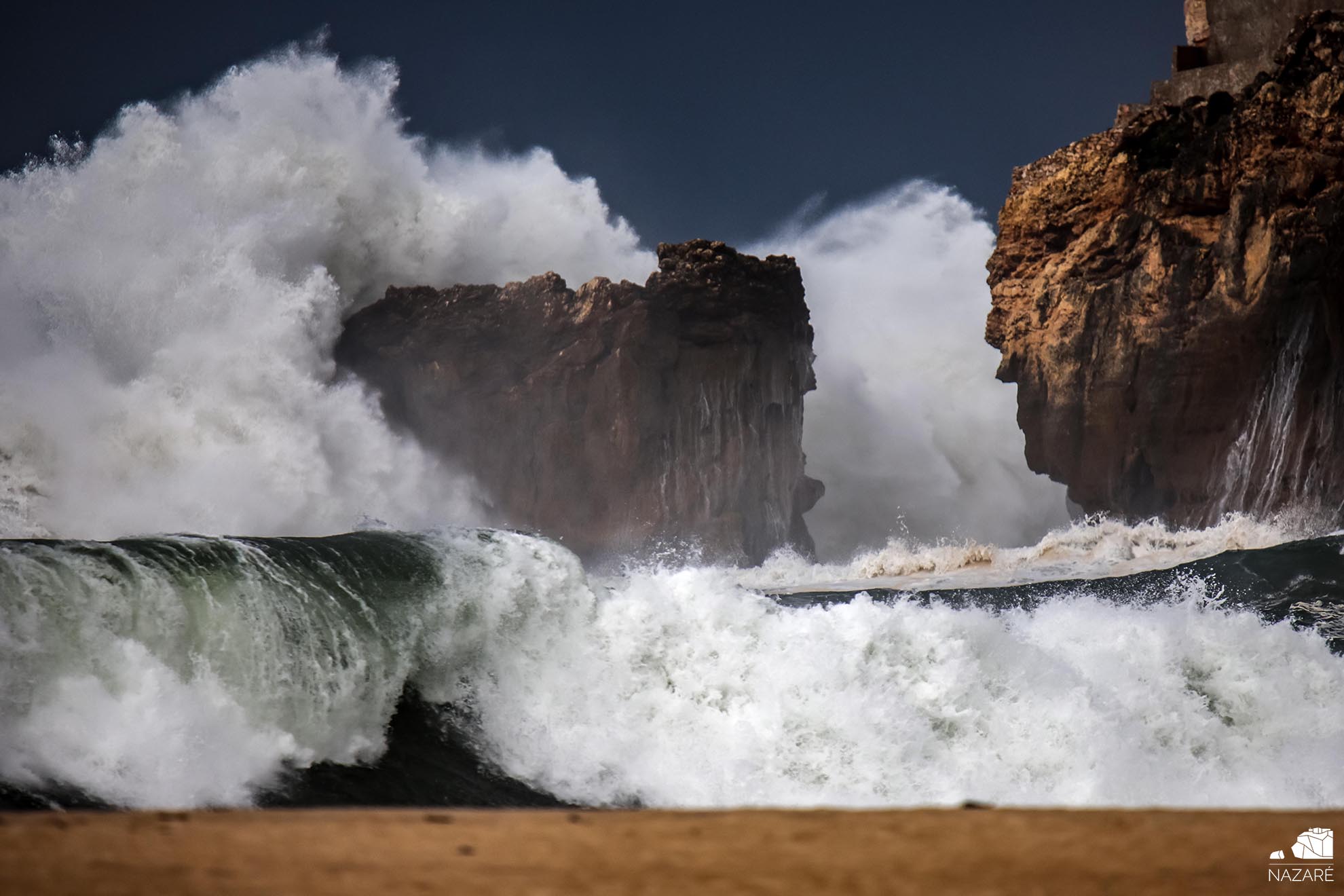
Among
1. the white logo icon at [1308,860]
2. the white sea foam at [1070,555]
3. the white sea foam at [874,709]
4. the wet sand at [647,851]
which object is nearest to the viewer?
the wet sand at [647,851]

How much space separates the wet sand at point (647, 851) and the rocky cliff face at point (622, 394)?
109ft

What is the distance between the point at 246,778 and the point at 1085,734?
5.44 meters

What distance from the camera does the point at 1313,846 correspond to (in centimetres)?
263

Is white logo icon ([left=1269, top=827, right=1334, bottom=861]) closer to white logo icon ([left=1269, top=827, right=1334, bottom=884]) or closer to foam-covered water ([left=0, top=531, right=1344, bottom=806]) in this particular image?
white logo icon ([left=1269, top=827, right=1334, bottom=884])

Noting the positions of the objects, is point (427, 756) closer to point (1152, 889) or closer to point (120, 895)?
point (120, 895)

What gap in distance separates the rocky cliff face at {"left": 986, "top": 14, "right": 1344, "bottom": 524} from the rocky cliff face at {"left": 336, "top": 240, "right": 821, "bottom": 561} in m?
11.6

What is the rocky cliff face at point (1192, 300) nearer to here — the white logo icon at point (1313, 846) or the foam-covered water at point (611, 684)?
the foam-covered water at point (611, 684)

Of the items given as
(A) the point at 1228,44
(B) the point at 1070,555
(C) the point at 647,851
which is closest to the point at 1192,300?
(B) the point at 1070,555

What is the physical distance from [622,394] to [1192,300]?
1896 centimetres

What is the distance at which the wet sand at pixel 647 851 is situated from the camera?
2281 mm

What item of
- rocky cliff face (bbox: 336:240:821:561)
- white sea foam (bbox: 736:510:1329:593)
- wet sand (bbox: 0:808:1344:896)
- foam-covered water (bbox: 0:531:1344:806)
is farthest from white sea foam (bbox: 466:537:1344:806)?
rocky cliff face (bbox: 336:240:821:561)

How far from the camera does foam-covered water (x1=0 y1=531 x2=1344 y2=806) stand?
510 centimetres

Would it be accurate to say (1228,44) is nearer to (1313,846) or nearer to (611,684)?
(611,684)

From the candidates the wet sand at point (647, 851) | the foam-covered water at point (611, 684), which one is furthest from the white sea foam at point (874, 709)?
the wet sand at point (647, 851)
